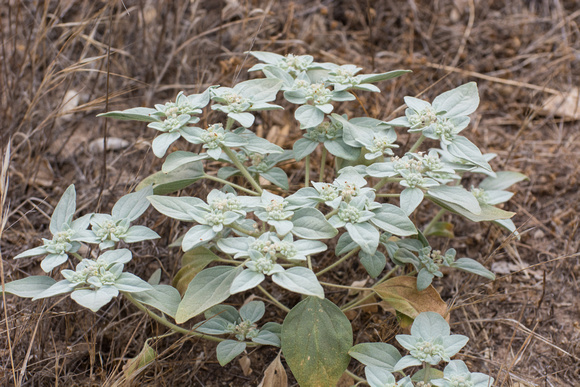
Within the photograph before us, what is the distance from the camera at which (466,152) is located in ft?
7.12

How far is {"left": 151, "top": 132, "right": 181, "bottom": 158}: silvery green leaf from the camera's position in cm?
201

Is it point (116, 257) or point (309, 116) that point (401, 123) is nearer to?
point (309, 116)

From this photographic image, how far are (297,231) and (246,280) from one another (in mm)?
263

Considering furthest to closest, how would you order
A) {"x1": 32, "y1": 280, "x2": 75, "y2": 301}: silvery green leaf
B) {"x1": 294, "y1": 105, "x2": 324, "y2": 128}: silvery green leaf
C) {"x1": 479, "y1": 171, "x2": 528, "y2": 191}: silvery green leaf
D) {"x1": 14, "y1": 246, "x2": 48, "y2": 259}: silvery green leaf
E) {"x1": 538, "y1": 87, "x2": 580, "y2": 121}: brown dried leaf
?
{"x1": 538, "y1": 87, "x2": 580, "y2": 121}: brown dried leaf → {"x1": 479, "y1": 171, "x2": 528, "y2": 191}: silvery green leaf → {"x1": 294, "y1": 105, "x2": 324, "y2": 128}: silvery green leaf → {"x1": 14, "y1": 246, "x2": 48, "y2": 259}: silvery green leaf → {"x1": 32, "y1": 280, "x2": 75, "y2": 301}: silvery green leaf

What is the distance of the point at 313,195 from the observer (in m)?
2.06

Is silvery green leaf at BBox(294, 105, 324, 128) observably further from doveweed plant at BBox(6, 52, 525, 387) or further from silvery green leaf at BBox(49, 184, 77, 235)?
silvery green leaf at BBox(49, 184, 77, 235)

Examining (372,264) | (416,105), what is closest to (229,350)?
(372,264)

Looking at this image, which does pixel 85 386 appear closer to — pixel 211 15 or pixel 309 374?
pixel 309 374

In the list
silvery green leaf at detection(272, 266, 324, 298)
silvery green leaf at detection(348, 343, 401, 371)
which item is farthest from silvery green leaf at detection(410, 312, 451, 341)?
silvery green leaf at detection(272, 266, 324, 298)

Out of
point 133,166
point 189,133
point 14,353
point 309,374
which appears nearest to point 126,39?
point 133,166

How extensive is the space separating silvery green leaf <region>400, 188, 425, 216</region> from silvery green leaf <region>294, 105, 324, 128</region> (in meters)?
0.46

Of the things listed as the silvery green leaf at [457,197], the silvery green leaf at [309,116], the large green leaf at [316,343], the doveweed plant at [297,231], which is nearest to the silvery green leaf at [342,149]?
the doveweed plant at [297,231]

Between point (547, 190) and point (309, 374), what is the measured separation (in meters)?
2.23

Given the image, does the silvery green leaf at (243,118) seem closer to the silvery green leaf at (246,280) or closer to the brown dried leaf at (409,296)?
the silvery green leaf at (246,280)
